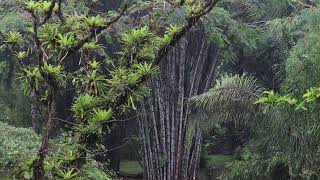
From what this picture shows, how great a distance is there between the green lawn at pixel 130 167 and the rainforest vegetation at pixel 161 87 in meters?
0.07

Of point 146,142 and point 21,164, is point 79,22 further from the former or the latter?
point 146,142

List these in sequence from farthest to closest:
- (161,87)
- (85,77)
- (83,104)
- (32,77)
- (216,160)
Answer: (216,160)
(161,87)
(85,77)
(32,77)
(83,104)

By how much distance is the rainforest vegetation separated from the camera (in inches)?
98.0

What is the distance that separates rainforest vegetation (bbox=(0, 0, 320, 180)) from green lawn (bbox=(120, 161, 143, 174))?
7cm

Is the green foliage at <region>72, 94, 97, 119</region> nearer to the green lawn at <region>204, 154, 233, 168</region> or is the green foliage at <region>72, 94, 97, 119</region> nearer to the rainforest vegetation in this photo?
the rainforest vegetation

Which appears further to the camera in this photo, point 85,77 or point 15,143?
point 15,143

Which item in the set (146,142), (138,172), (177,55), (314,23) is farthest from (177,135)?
(314,23)

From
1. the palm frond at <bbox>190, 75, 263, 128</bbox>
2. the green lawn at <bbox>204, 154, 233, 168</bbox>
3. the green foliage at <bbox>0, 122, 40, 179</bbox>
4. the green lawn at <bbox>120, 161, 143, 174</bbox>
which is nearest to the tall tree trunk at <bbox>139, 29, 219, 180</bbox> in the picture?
the green lawn at <bbox>204, 154, 233, 168</bbox>

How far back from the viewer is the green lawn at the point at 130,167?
1095 cm

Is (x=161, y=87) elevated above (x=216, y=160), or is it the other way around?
(x=161, y=87)

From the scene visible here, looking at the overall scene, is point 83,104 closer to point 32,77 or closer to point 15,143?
point 32,77

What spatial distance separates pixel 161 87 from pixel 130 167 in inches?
151

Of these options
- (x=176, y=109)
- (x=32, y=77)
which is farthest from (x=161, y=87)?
(x=32, y=77)

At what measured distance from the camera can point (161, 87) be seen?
8188 millimetres
